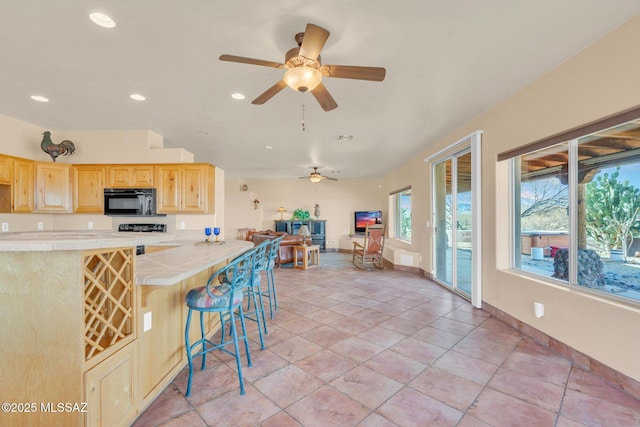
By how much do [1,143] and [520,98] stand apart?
643cm

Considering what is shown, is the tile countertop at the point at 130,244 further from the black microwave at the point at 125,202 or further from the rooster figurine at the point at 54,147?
the rooster figurine at the point at 54,147

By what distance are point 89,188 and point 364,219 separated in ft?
24.5

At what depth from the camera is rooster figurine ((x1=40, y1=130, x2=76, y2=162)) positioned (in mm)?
3932

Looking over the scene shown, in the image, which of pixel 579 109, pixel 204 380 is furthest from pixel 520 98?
pixel 204 380

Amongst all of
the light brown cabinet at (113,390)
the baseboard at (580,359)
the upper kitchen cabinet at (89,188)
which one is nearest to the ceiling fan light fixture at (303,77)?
the light brown cabinet at (113,390)

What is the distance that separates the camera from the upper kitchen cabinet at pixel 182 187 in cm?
427

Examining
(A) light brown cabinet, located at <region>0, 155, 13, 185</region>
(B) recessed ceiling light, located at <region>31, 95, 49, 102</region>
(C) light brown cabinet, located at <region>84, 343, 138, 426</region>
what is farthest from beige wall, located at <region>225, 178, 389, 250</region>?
(C) light brown cabinet, located at <region>84, 343, 138, 426</region>

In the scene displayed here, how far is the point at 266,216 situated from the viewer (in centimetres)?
988

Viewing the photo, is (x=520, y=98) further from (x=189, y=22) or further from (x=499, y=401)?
(x=189, y=22)

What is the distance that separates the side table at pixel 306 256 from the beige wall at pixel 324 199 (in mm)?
2995

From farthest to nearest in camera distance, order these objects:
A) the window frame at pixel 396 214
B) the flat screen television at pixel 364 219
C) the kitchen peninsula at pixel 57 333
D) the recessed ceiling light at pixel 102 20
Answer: the flat screen television at pixel 364 219 < the window frame at pixel 396 214 < the recessed ceiling light at pixel 102 20 < the kitchen peninsula at pixel 57 333

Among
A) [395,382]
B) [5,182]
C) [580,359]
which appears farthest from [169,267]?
[5,182]

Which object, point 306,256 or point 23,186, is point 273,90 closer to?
point 23,186

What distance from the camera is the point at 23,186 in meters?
3.73
